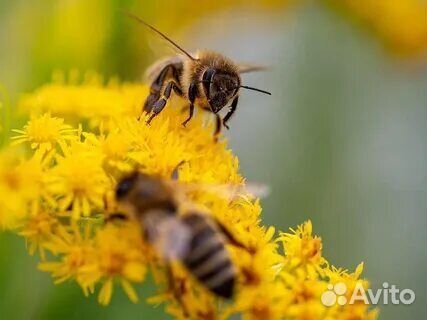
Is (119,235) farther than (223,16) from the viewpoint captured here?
No

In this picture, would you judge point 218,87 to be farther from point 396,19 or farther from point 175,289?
point 396,19

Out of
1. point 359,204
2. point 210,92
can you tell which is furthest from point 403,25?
point 210,92

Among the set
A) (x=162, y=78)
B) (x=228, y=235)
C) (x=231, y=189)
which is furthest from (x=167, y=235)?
(x=162, y=78)

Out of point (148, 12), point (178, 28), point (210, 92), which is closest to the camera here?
point (210, 92)

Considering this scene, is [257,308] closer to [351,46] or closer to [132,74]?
[132,74]

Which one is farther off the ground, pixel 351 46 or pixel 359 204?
pixel 351 46

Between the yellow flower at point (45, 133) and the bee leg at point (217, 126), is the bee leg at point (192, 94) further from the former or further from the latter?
the yellow flower at point (45, 133)

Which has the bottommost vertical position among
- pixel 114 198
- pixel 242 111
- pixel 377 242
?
pixel 377 242

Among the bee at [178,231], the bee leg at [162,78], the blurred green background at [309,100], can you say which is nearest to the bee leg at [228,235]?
the bee at [178,231]
